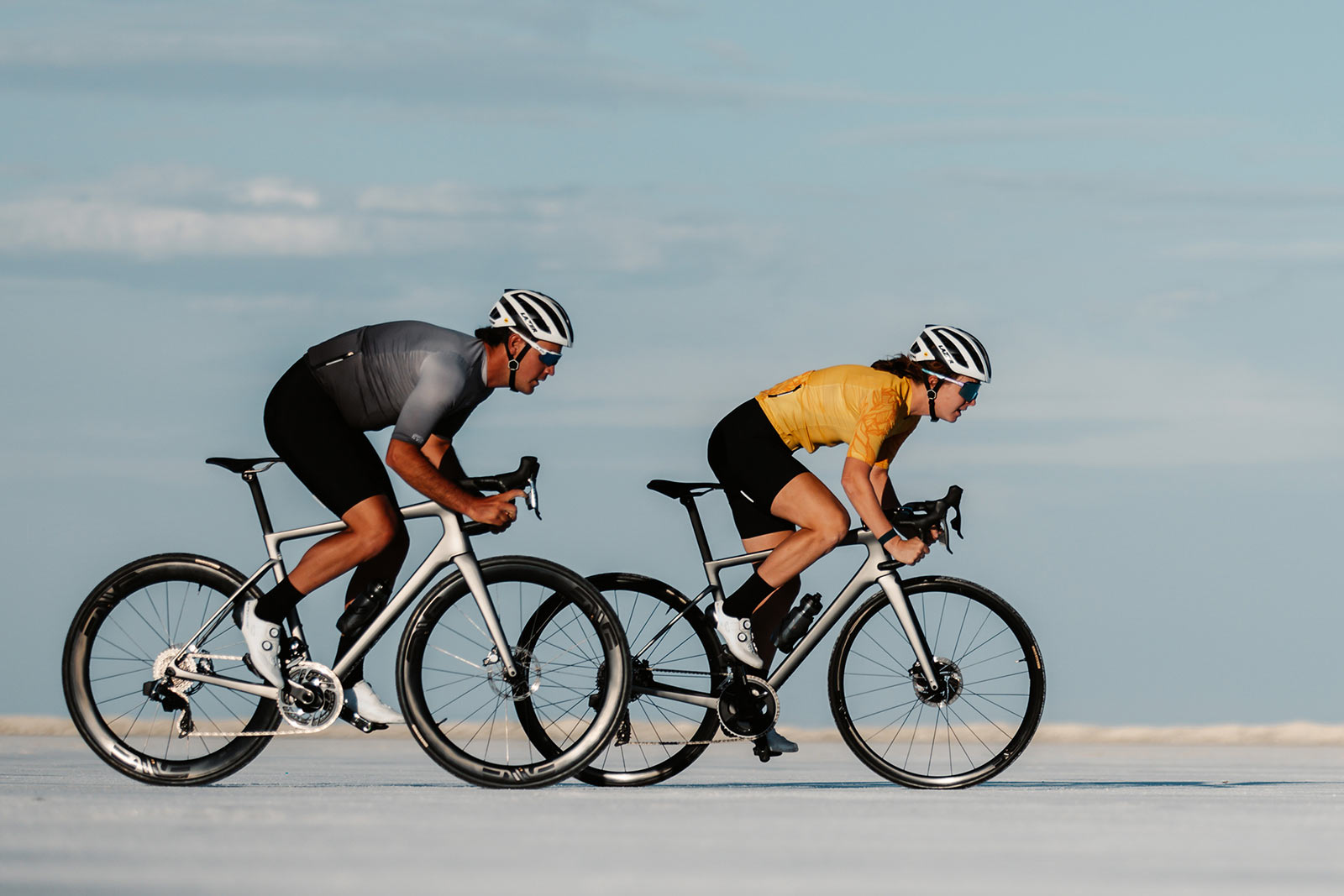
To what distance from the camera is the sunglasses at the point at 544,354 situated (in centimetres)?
842

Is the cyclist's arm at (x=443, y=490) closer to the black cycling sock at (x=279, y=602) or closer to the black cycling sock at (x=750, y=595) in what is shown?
the black cycling sock at (x=279, y=602)

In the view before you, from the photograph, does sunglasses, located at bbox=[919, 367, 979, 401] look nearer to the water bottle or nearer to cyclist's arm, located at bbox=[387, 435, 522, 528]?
the water bottle

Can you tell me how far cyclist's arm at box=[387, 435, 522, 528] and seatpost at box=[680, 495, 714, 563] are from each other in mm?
1193

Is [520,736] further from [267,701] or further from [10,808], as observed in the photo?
[10,808]

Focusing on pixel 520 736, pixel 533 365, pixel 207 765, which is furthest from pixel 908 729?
pixel 207 765

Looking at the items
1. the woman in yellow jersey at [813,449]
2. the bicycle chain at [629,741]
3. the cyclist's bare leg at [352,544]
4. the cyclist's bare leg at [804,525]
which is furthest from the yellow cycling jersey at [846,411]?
the cyclist's bare leg at [352,544]

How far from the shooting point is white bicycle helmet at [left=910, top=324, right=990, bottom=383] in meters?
8.97

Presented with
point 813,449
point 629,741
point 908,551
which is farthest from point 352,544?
point 908,551

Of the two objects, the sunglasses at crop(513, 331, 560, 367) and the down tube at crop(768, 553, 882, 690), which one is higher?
the sunglasses at crop(513, 331, 560, 367)

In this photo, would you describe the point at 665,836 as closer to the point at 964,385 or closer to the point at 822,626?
the point at 822,626

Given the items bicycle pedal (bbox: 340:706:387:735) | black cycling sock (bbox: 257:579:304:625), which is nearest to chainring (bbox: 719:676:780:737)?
bicycle pedal (bbox: 340:706:387:735)

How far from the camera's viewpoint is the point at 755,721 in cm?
896

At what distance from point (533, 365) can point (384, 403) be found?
0.71 metres

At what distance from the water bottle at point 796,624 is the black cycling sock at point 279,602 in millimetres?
2338
